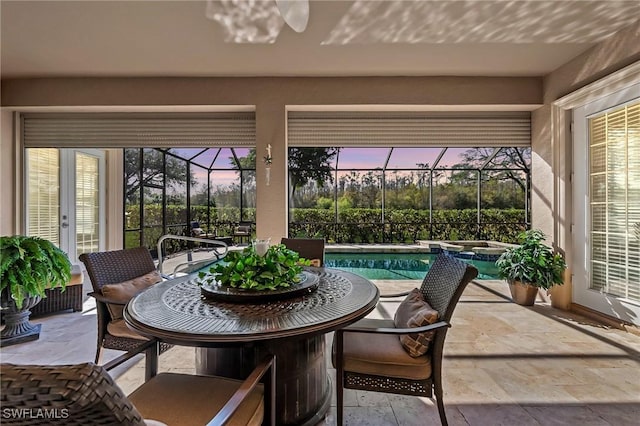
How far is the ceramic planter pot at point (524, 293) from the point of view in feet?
12.6

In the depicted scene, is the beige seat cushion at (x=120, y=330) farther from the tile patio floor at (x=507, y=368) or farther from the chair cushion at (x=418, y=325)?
the chair cushion at (x=418, y=325)

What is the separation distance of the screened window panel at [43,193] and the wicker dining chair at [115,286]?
10.4ft

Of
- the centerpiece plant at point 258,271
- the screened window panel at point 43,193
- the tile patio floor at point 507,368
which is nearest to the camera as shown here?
the centerpiece plant at point 258,271

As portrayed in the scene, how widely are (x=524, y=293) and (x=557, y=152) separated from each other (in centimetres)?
178

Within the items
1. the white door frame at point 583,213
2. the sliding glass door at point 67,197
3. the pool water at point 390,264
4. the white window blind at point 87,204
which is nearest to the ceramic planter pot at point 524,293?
the white door frame at point 583,213

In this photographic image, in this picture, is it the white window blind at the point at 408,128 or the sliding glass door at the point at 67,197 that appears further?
the sliding glass door at the point at 67,197

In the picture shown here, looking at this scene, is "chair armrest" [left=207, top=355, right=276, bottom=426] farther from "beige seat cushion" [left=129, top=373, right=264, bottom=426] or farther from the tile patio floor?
the tile patio floor

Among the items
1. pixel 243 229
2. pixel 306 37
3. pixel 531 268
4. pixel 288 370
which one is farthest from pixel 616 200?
pixel 243 229

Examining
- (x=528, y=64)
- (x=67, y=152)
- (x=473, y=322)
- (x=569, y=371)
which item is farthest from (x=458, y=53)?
(x=67, y=152)

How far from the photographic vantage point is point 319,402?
1.74 metres

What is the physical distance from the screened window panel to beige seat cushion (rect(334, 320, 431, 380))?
16.5 ft

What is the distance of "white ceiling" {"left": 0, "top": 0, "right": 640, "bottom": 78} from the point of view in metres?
2.63

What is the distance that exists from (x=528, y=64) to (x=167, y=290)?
4404 millimetres

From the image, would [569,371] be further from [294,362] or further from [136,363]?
[136,363]
